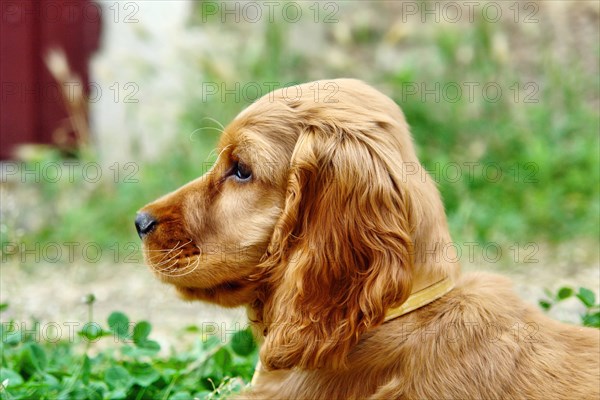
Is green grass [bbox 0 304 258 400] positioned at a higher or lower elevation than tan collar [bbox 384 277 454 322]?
lower

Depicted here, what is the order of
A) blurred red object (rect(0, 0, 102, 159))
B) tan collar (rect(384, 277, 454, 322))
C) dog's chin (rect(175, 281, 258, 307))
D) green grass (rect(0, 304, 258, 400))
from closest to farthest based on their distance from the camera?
A: tan collar (rect(384, 277, 454, 322)) < dog's chin (rect(175, 281, 258, 307)) < green grass (rect(0, 304, 258, 400)) < blurred red object (rect(0, 0, 102, 159))

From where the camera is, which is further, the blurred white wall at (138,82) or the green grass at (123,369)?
the blurred white wall at (138,82)

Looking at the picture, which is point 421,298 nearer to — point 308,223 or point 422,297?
point 422,297

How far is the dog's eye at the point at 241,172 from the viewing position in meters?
3.10

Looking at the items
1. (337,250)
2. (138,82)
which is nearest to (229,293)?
(337,250)

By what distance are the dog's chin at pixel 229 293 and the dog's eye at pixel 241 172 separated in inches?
15.3

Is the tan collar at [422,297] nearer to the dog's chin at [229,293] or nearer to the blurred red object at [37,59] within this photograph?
the dog's chin at [229,293]

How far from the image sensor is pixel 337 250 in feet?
9.23

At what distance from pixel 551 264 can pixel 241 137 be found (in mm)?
4540

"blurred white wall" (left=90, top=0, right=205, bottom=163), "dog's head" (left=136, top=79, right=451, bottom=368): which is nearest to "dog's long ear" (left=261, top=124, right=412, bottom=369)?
→ "dog's head" (left=136, top=79, right=451, bottom=368)

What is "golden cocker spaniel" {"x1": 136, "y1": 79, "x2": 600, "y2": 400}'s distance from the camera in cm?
277

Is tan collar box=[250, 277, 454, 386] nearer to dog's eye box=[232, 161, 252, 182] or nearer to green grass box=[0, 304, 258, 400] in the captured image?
dog's eye box=[232, 161, 252, 182]

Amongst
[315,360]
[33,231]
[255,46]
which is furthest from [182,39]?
[315,360]

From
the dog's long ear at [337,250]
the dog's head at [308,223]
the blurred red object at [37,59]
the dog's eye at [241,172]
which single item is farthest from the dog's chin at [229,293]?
the blurred red object at [37,59]
